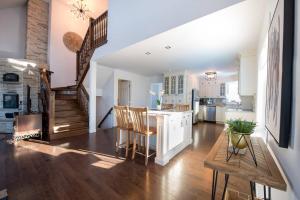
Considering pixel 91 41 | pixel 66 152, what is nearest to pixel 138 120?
pixel 66 152

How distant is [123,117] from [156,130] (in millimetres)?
785

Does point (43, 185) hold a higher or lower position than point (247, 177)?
lower

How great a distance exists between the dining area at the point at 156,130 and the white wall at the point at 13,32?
218 inches

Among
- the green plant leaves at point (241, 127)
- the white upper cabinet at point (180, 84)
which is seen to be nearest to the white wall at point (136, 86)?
the white upper cabinet at point (180, 84)

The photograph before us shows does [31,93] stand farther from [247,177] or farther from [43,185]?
[247,177]

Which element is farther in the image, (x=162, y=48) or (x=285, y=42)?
(x=162, y=48)

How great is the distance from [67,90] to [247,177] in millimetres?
6380

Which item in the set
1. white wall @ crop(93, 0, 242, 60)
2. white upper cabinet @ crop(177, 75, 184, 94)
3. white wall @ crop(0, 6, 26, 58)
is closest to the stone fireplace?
white wall @ crop(0, 6, 26, 58)

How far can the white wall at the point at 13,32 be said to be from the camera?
5539 millimetres

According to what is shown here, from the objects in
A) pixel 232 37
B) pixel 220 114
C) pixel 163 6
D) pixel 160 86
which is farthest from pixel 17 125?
pixel 220 114

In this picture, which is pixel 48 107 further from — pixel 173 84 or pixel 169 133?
pixel 173 84

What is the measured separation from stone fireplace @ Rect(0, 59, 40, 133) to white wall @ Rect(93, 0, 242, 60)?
3.05 meters

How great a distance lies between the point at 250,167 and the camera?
3.39ft

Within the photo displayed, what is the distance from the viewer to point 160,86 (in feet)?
27.1
